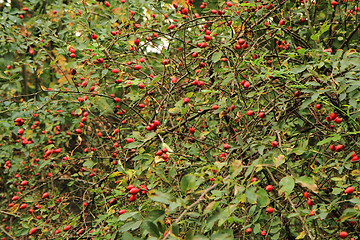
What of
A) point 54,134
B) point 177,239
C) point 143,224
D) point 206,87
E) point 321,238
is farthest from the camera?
point 54,134

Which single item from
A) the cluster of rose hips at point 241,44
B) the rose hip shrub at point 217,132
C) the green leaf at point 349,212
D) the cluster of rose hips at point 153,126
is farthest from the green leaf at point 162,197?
the cluster of rose hips at point 241,44

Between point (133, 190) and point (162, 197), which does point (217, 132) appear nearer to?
point (133, 190)

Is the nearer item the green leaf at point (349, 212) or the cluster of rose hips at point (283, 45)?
the green leaf at point (349, 212)

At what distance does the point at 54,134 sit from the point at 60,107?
1.76 feet

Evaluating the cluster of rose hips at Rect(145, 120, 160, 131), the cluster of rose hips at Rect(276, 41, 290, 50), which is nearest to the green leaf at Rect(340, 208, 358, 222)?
the cluster of rose hips at Rect(145, 120, 160, 131)

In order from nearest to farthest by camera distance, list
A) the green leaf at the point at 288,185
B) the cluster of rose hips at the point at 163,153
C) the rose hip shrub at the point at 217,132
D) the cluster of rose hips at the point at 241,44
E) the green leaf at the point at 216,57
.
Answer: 1. the green leaf at the point at 288,185
2. the rose hip shrub at the point at 217,132
3. the cluster of rose hips at the point at 163,153
4. the green leaf at the point at 216,57
5. the cluster of rose hips at the point at 241,44

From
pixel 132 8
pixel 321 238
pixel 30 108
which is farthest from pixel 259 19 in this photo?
pixel 30 108

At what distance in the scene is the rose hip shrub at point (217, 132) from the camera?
1.38m

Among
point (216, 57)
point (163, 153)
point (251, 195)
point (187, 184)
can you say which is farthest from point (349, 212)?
point (216, 57)

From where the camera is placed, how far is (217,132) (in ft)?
7.64

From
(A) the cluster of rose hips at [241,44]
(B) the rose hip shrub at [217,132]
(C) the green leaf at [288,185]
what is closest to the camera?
(C) the green leaf at [288,185]

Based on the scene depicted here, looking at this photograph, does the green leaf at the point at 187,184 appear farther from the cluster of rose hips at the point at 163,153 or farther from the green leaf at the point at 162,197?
the cluster of rose hips at the point at 163,153

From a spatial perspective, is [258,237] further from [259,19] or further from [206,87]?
[259,19]

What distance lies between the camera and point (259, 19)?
220 cm
